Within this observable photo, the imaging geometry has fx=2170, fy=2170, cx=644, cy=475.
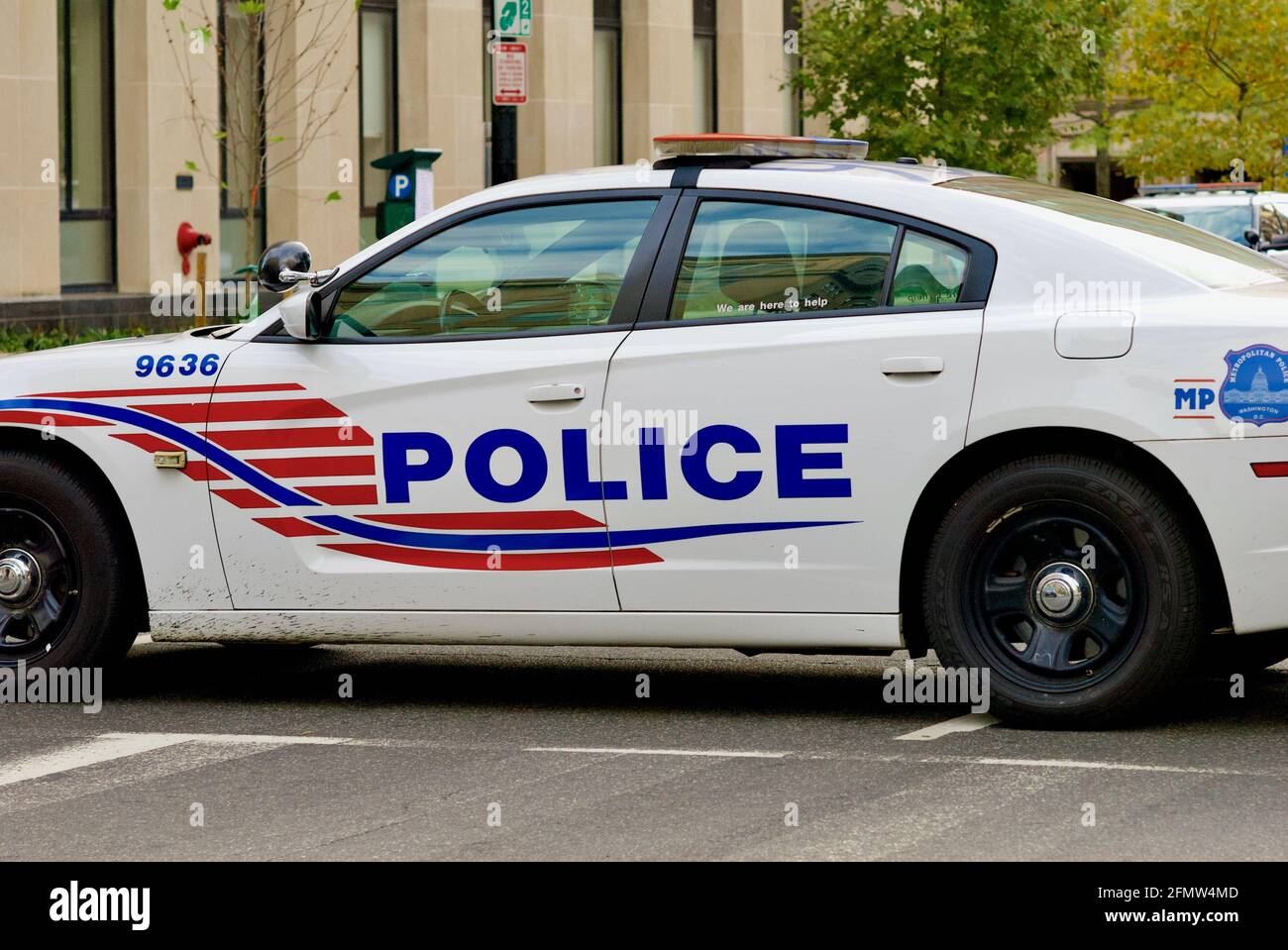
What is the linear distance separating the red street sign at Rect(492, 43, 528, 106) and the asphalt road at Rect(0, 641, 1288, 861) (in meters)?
8.32

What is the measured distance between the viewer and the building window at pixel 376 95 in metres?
25.9

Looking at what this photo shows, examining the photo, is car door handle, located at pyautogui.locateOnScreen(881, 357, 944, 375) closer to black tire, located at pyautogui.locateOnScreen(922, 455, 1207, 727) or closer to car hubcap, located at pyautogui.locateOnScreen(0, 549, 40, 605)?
black tire, located at pyautogui.locateOnScreen(922, 455, 1207, 727)

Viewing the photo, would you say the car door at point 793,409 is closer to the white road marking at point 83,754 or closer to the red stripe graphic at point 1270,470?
the red stripe graphic at point 1270,470

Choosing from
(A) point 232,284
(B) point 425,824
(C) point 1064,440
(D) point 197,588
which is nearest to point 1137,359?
(C) point 1064,440

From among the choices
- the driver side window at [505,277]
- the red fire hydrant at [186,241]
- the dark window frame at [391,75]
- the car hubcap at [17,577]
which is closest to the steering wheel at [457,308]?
the driver side window at [505,277]

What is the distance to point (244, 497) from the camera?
701 centimetres

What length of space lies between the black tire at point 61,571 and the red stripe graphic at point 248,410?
41 cm

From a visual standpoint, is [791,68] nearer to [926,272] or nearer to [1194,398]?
[926,272]

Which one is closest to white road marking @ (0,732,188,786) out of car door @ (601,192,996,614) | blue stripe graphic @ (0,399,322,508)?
blue stripe graphic @ (0,399,322,508)

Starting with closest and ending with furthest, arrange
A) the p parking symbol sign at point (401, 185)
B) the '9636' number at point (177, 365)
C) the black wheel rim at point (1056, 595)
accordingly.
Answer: the black wheel rim at point (1056, 595), the '9636' number at point (177, 365), the p parking symbol sign at point (401, 185)

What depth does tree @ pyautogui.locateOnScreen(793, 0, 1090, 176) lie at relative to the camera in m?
22.6

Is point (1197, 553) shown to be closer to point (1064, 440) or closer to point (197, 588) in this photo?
point (1064, 440)

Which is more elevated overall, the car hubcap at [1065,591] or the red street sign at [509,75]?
the red street sign at [509,75]
